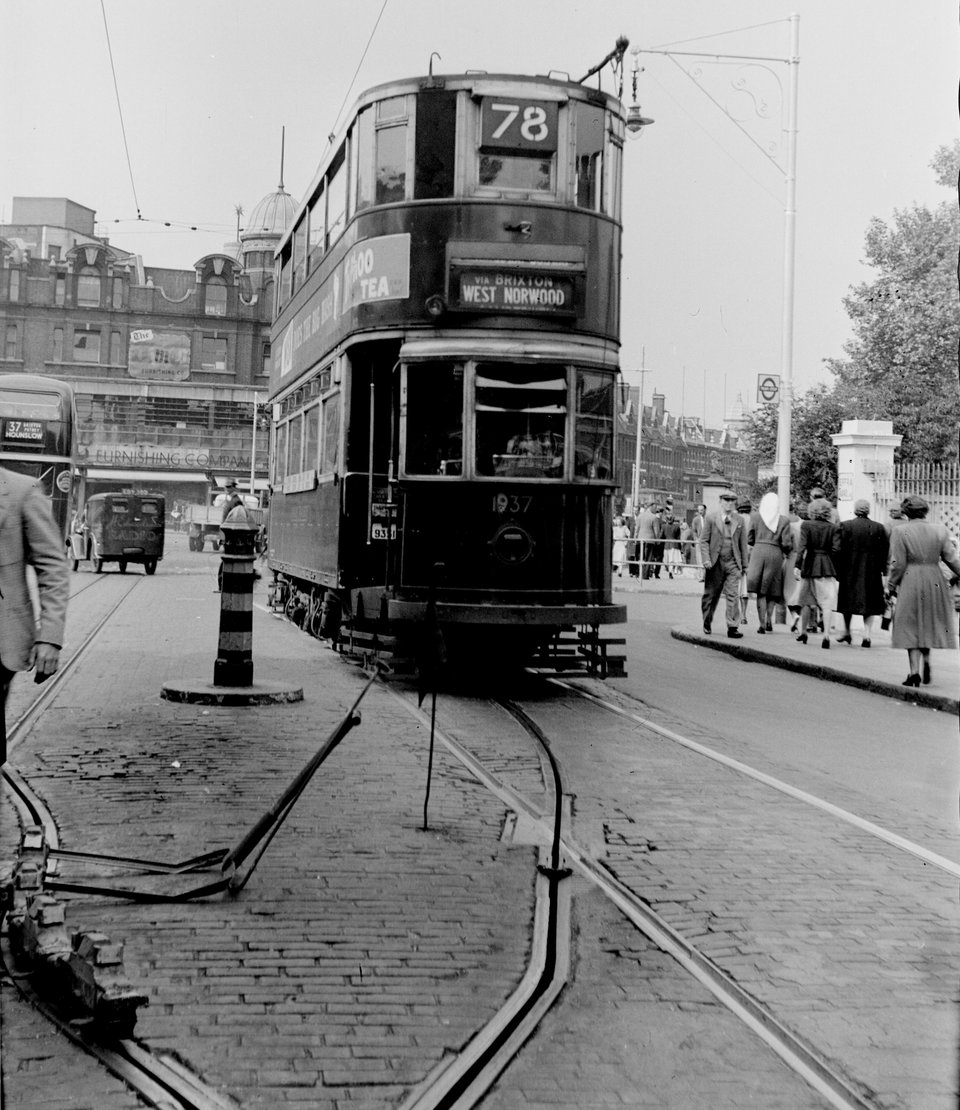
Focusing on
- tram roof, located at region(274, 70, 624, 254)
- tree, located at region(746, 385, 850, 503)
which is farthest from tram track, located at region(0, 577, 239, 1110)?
tree, located at region(746, 385, 850, 503)

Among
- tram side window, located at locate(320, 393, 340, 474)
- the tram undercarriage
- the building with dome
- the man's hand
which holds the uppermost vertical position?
the building with dome

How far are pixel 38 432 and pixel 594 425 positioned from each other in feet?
72.3

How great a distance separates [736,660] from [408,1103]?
1370 cm

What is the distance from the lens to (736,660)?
661 inches

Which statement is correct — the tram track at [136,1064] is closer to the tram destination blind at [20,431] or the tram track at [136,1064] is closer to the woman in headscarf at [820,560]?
the woman in headscarf at [820,560]

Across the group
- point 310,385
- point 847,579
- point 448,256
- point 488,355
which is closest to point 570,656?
point 488,355

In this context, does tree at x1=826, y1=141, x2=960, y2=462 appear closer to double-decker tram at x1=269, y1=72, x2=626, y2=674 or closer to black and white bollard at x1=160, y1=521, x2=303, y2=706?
double-decker tram at x1=269, y1=72, x2=626, y2=674

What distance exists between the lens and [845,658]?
52.4ft

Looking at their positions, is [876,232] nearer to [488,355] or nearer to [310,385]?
[310,385]

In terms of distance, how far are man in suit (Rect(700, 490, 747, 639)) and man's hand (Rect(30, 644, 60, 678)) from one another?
1392cm

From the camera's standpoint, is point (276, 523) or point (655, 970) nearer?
point (655, 970)

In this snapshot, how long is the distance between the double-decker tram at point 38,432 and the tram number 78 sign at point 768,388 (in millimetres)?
15333

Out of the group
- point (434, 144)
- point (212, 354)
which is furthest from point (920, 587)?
point (212, 354)

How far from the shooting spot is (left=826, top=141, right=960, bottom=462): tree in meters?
29.7
